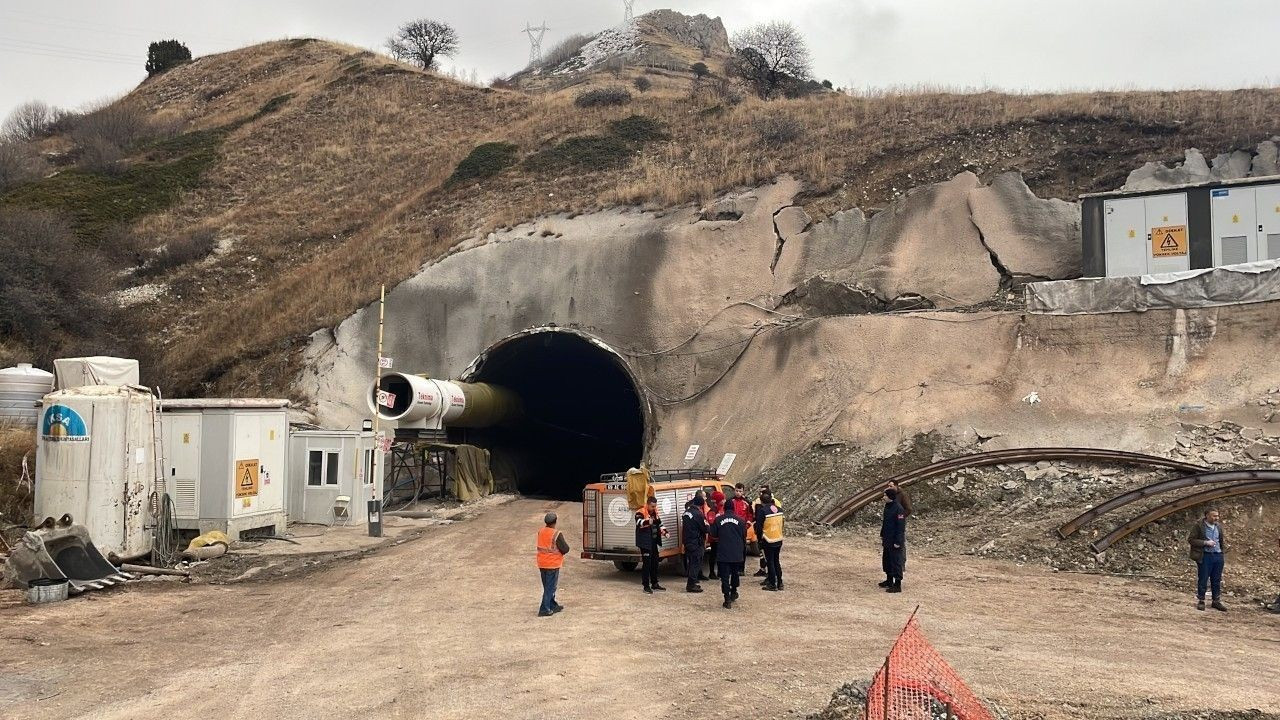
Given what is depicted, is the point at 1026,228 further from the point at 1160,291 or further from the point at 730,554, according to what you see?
the point at 730,554

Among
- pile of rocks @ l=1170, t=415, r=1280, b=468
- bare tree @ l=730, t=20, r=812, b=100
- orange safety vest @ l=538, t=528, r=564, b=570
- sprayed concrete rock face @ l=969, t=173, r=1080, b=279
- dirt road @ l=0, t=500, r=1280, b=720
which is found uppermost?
bare tree @ l=730, t=20, r=812, b=100

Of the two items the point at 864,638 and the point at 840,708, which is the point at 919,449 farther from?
the point at 840,708

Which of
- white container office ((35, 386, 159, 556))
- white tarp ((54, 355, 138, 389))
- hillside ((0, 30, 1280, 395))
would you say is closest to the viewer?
white container office ((35, 386, 159, 556))

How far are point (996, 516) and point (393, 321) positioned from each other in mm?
23249

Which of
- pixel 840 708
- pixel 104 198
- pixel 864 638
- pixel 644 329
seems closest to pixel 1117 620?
pixel 864 638

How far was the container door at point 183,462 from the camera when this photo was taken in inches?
820

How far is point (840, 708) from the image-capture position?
8797 millimetres

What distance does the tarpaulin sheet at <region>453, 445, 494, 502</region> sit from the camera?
3102 cm

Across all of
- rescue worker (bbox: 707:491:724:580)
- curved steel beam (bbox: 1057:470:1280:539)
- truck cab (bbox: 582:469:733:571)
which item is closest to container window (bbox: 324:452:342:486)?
truck cab (bbox: 582:469:733:571)

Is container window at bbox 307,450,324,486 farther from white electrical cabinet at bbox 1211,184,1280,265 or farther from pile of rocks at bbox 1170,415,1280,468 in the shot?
white electrical cabinet at bbox 1211,184,1280,265

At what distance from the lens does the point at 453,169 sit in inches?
1833

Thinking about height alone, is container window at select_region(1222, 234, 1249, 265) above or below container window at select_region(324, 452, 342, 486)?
above

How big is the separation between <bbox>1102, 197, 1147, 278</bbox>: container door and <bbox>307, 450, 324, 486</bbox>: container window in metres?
21.2

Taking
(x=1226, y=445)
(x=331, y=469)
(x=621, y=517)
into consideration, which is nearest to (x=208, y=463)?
(x=331, y=469)
